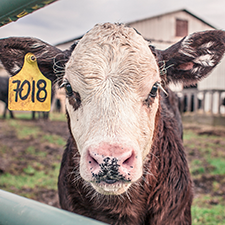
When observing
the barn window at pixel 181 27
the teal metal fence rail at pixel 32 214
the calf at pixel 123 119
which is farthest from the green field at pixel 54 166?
the barn window at pixel 181 27

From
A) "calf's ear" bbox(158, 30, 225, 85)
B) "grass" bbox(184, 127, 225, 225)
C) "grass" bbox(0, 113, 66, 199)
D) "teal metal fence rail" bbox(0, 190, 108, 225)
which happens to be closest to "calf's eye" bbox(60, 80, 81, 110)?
"calf's ear" bbox(158, 30, 225, 85)

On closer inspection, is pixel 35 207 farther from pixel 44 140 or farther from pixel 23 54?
pixel 44 140

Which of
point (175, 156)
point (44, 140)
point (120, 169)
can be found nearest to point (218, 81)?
point (44, 140)

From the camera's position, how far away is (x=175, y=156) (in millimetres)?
2113

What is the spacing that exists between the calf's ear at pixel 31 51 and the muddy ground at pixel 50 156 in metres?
1.83

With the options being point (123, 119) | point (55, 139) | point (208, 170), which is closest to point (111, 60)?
point (123, 119)

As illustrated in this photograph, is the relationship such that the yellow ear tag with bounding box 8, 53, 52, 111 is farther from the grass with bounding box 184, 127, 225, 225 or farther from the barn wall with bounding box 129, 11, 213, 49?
the barn wall with bounding box 129, 11, 213, 49

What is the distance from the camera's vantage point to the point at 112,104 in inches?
57.1

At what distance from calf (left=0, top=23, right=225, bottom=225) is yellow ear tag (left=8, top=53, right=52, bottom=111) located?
0.14 meters

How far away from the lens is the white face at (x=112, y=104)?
1236mm

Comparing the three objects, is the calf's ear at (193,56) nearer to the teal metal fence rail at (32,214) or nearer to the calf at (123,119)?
the calf at (123,119)

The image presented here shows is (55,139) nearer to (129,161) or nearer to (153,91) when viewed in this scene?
(153,91)

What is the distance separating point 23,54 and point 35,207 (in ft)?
5.52

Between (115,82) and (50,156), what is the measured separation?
5323 millimetres
